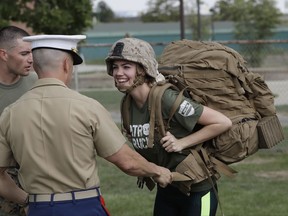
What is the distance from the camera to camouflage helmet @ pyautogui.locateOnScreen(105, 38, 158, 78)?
13.4ft

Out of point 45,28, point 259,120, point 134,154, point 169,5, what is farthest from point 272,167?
point 169,5

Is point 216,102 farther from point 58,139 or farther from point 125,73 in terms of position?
point 58,139

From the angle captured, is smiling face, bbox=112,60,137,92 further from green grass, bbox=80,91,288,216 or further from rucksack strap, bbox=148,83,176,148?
green grass, bbox=80,91,288,216

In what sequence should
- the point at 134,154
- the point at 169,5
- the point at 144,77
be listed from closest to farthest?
1. the point at 134,154
2. the point at 144,77
3. the point at 169,5

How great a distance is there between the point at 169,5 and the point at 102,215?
256ft

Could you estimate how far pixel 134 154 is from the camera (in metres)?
3.64

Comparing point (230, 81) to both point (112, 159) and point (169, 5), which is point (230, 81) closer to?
point (112, 159)

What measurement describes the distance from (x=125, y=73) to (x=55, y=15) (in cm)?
1537

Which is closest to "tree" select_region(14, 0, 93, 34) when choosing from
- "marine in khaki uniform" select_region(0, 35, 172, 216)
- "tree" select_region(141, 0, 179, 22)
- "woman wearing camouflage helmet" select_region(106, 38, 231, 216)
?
"woman wearing camouflage helmet" select_region(106, 38, 231, 216)

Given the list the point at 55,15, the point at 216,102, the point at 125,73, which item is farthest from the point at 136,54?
the point at 55,15

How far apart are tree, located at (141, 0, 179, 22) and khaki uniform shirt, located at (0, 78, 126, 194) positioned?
7324 cm

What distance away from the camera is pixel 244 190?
26.1 ft

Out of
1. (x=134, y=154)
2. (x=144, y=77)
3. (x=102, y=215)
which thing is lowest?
(x=102, y=215)

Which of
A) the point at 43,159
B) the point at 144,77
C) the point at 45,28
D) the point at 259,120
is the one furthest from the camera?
the point at 45,28
